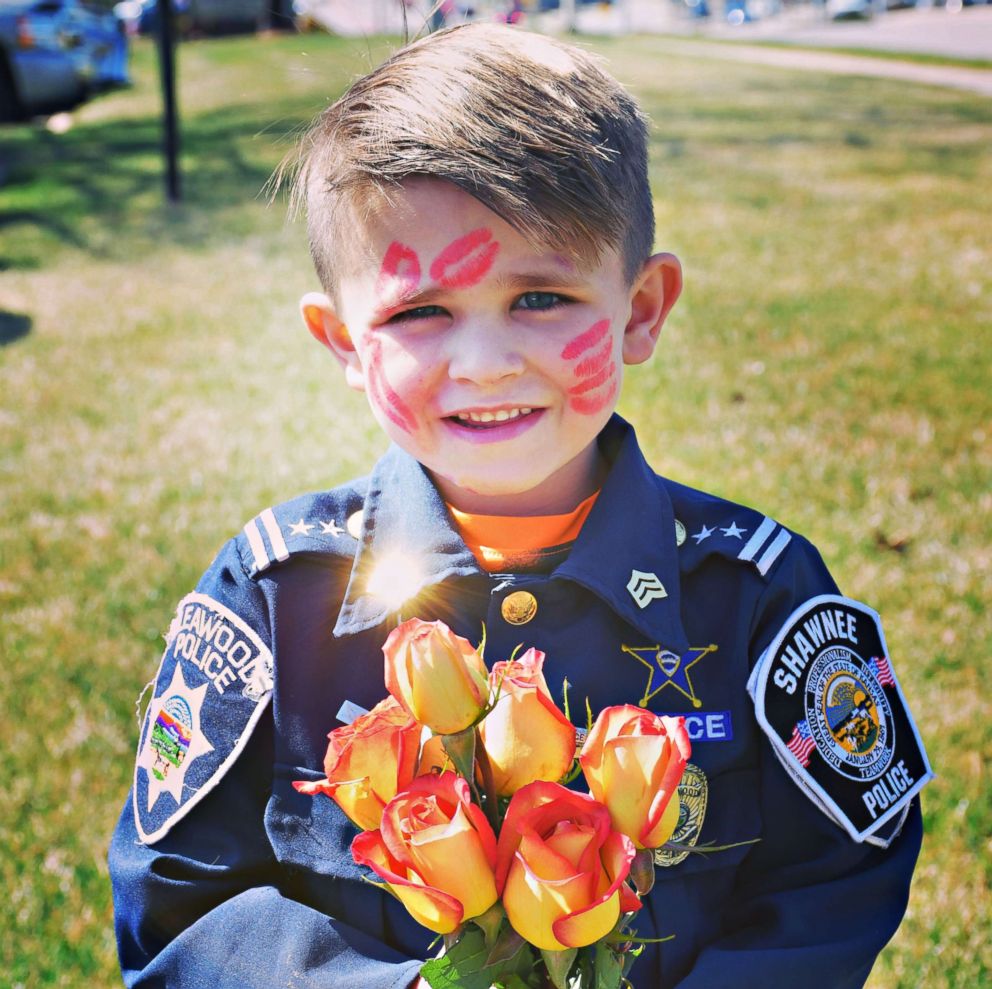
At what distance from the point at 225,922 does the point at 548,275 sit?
1.06 m

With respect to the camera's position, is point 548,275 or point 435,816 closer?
point 435,816

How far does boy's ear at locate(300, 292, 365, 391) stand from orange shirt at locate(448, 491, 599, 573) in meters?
0.28

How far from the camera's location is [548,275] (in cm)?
166

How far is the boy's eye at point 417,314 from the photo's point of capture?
5.58 ft

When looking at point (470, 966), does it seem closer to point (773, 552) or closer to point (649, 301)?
point (773, 552)

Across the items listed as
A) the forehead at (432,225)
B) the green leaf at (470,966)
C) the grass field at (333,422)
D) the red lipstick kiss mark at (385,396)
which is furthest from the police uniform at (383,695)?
the grass field at (333,422)

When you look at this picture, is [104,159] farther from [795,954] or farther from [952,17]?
[952,17]

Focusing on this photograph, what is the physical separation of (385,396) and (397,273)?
7.4 inches

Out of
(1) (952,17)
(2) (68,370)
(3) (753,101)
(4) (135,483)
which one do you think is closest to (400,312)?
(4) (135,483)

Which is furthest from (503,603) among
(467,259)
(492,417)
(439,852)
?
(439,852)

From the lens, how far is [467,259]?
1.63m

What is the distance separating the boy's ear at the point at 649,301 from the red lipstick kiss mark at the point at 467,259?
12.4 inches

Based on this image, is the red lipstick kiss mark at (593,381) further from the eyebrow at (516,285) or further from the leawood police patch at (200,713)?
the leawood police patch at (200,713)

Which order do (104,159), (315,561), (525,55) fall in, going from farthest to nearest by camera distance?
(104,159) < (315,561) < (525,55)
